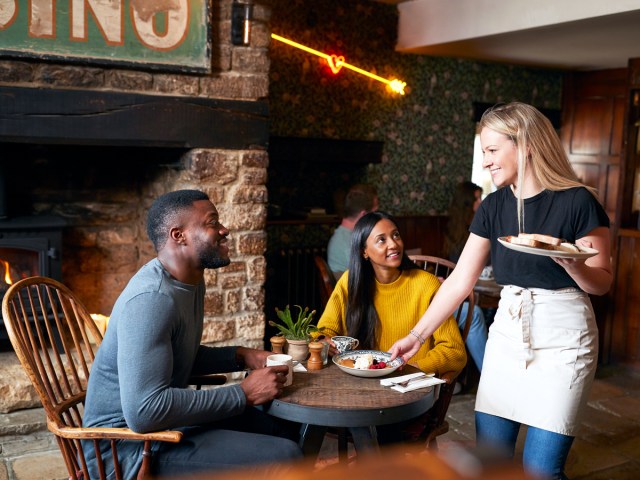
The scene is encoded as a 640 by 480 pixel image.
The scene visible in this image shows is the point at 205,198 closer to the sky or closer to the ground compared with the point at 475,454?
closer to the sky

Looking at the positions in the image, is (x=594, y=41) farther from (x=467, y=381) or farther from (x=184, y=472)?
(x=184, y=472)

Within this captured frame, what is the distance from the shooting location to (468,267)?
2281 mm

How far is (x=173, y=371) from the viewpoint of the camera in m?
2.02

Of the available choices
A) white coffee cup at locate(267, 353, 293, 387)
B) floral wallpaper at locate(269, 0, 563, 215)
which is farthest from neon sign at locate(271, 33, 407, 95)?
white coffee cup at locate(267, 353, 293, 387)

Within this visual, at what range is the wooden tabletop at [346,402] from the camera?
6.30ft

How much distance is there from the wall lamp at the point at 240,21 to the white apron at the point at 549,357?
6.97ft

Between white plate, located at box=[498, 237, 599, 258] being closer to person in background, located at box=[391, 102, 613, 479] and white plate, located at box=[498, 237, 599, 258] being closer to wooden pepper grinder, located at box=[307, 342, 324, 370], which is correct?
person in background, located at box=[391, 102, 613, 479]

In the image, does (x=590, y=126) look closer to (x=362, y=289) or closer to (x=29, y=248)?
(x=362, y=289)

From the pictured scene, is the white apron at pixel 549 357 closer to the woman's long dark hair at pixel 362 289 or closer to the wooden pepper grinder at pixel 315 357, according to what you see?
the wooden pepper grinder at pixel 315 357

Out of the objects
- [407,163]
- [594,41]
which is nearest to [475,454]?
[594,41]

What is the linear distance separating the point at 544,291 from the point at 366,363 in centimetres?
61

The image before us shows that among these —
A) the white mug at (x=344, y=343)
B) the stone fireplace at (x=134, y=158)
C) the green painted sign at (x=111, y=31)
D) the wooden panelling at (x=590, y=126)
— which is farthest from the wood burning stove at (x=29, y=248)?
the wooden panelling at (x=590, y=126)

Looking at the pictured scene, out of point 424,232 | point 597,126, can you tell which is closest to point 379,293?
point 424,232

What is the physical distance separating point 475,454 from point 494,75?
18.6ft
